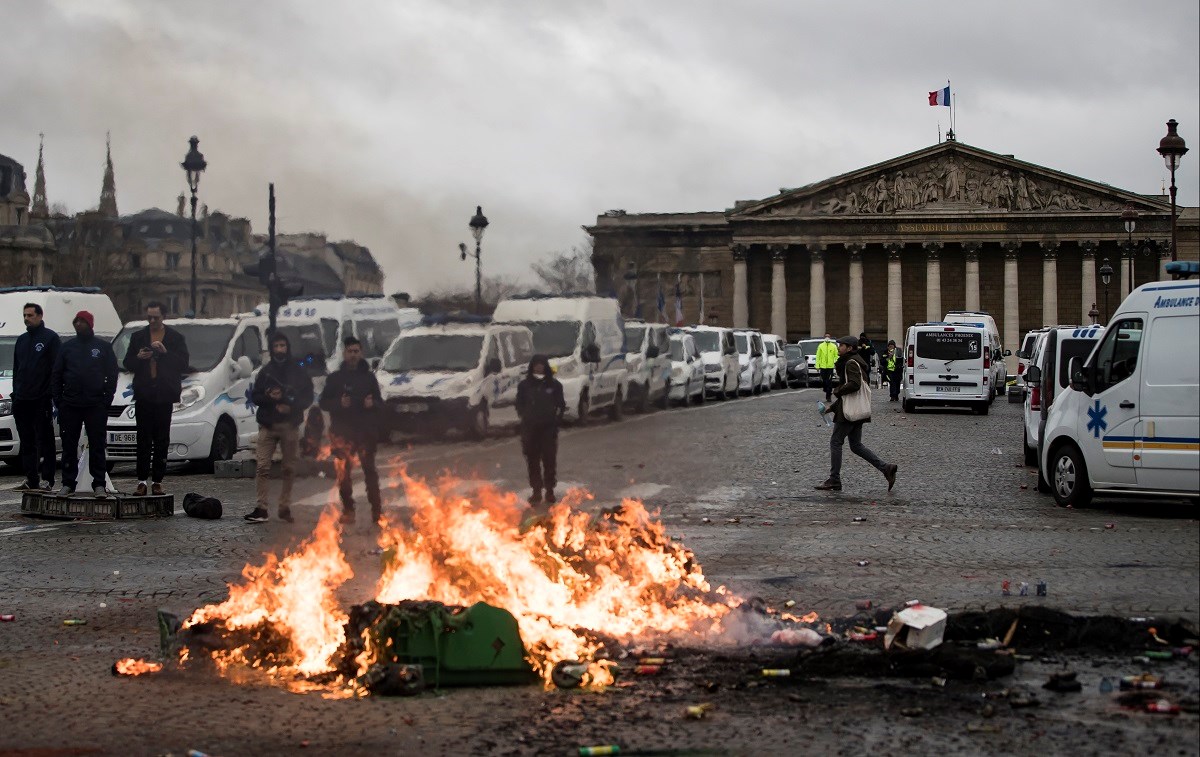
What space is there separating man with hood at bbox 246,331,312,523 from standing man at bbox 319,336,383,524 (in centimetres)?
54

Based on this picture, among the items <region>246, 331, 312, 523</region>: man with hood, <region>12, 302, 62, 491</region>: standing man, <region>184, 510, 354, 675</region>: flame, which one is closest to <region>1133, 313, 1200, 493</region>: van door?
<region>246, 331, 312, 523</region>: man with hood

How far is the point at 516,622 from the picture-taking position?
732 centimetres

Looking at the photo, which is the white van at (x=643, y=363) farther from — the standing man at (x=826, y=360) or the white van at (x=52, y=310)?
the standing man at (x=826, y=360)

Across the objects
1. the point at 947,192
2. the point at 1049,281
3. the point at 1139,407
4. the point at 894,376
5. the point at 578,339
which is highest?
the point at 947,192

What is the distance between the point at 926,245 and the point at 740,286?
11795mm

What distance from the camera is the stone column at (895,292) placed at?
99.3 meters

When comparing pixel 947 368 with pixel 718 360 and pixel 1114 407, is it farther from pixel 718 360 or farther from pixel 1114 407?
pixel 1114 407

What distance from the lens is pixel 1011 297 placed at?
97688mm

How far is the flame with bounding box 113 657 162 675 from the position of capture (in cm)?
773

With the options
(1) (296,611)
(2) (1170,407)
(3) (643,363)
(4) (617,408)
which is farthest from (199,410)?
(1) (296,611)

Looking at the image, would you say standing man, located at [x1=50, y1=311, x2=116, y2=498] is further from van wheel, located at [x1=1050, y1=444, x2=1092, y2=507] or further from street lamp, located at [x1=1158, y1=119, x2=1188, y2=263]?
street lamp, located at [x1=1158, y1=119, x2=1188, y2=263]

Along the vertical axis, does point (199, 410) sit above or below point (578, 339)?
below

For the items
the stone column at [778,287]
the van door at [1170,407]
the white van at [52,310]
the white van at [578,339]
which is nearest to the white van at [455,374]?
the white van at [578,339]

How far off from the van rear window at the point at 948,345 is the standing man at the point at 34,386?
24.5 meters
